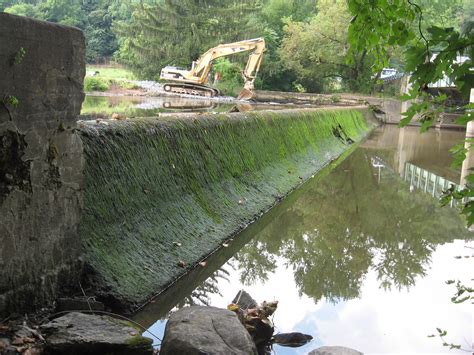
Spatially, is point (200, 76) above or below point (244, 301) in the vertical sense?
above

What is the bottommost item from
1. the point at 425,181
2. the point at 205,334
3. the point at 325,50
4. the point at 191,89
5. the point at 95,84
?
the point at 425,181

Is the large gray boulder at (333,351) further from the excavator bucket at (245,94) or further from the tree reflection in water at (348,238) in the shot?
the excavator bucket at (245,94)

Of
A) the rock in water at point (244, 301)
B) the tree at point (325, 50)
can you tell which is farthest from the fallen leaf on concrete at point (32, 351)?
the tree at point (325, 50)

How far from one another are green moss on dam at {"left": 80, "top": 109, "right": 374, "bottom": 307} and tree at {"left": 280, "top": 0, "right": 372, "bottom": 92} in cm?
3330

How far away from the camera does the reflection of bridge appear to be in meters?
13.1

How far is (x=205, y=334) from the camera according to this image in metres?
3.48

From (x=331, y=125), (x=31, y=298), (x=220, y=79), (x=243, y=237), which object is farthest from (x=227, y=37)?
(x=31, y=298)

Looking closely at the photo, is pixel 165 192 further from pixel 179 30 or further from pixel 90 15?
pixel 90 15

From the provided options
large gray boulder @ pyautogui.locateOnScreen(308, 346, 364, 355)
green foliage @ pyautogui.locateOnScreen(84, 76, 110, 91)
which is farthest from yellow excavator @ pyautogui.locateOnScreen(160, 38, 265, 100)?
large gray boulder @ pyautogui.locateOnScreen(308, 346, 364, 355)

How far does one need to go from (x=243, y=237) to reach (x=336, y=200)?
406 cm

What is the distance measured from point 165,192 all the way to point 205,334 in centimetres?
309

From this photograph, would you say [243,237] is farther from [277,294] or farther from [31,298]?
[31,298]

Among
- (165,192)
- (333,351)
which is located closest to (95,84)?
(165,192)

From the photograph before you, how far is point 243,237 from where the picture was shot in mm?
7410
